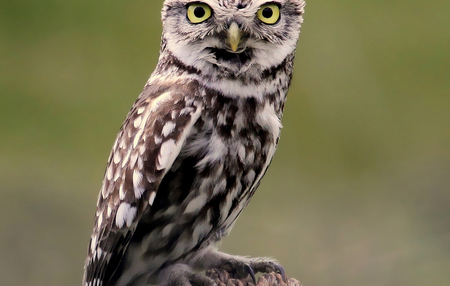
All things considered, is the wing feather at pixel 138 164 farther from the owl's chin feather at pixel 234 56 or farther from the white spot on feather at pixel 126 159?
the owl's chin feather at pixel 234 56

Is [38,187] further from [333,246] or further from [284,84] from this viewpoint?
[284,84]

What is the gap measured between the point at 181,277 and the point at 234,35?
680mm

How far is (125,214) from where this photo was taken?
1.37 m

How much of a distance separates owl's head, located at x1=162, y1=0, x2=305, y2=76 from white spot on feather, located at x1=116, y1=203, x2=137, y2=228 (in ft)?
1.32

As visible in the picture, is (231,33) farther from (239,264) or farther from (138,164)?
(239,264)

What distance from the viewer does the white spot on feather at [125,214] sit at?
53.7 inches

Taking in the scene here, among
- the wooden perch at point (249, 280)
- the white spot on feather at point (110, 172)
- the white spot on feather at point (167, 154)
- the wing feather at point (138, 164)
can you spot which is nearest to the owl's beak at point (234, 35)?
the wing feather at point (138, 164)

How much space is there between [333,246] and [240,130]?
123 centimetres

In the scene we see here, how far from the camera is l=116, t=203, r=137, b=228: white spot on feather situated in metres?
1.36

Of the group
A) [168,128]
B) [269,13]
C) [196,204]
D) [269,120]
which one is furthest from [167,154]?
[269,13]

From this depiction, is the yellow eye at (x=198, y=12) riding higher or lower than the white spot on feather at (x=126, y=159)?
higher

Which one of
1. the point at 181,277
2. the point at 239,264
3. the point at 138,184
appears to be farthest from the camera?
the point at 239,264

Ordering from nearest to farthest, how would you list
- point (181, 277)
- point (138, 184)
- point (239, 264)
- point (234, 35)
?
point (234, 35), point (138, 184), point (181, 277), point (239, 264)

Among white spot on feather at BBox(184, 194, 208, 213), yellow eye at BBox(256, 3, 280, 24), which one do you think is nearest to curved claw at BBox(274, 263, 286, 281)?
white spot on feather at BBox(184, 194, 208, 213)
